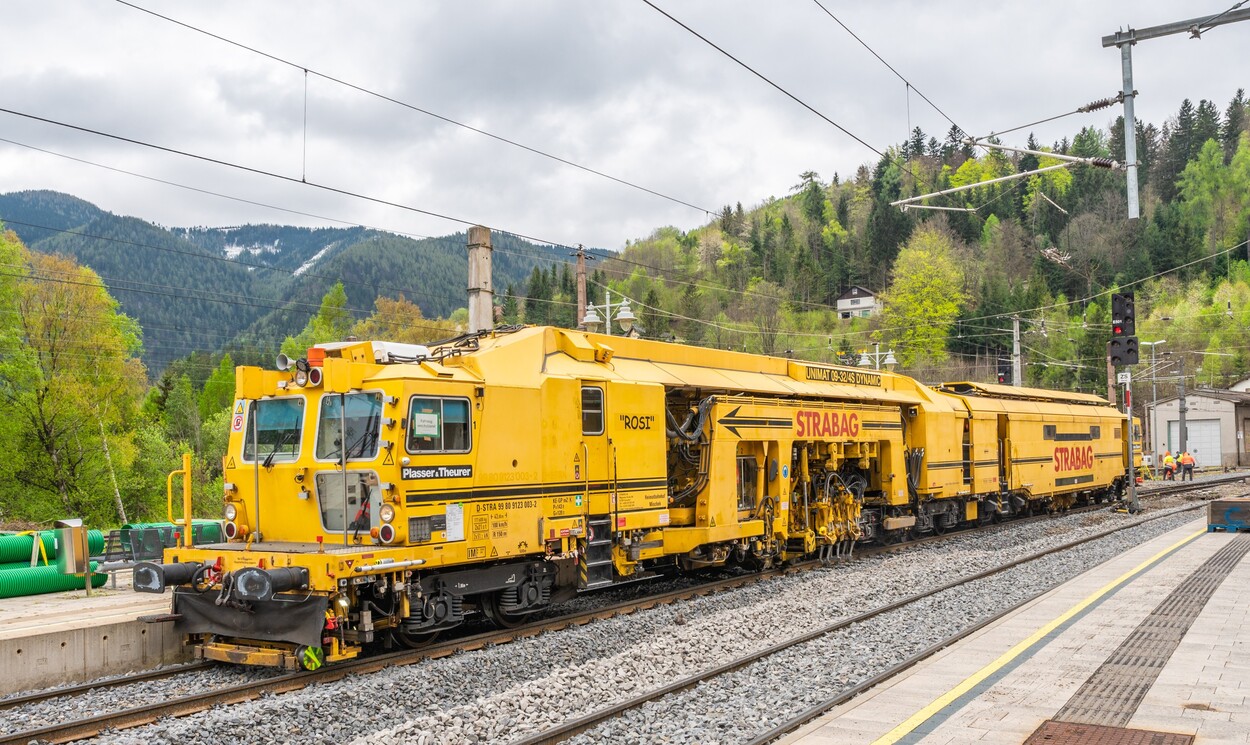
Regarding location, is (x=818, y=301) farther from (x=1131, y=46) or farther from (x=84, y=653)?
(x=84, y=653)

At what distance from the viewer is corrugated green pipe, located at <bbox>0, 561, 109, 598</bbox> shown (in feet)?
41.2

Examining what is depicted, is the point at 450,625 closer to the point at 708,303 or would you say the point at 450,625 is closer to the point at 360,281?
the point at 708,303

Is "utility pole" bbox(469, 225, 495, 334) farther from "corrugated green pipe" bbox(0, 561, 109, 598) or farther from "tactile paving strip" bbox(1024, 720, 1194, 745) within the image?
"tactile paving strip" bbox(1024, 720, 1194, 745)

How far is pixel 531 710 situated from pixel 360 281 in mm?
138694

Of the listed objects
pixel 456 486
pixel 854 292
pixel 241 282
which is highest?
pixel 241 282

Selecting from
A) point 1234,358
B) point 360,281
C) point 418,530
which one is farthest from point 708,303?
point 360,281

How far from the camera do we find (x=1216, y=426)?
206 feet

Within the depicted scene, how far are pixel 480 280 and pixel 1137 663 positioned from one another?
12699 mm

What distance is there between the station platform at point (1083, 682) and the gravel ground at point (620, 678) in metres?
0.78

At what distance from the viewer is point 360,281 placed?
14025 centimetres

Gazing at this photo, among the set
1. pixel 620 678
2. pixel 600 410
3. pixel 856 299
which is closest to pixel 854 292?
pixel 856 299

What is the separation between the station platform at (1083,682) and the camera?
6.63 metres

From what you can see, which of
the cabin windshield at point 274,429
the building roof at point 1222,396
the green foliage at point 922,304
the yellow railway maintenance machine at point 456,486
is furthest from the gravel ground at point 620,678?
the green foliage at point 922,304

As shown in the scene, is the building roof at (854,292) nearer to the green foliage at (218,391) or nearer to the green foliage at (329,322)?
the green foliage at (329,322)
